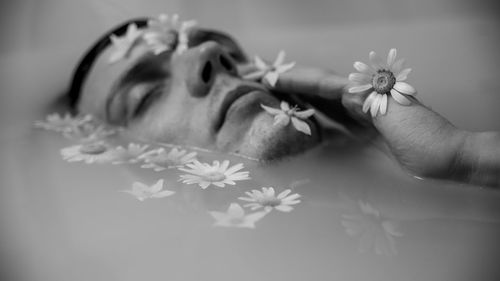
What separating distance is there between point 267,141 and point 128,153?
1.55 feet

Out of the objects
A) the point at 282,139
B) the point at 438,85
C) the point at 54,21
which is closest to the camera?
the point at 282,139

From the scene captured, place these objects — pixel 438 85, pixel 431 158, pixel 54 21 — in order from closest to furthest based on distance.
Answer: pixel 431 158, pixel 438 85, pixel 54 21

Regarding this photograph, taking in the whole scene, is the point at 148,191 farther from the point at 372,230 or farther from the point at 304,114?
the point at 372,230

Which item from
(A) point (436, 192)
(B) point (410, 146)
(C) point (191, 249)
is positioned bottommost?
(C) point (191, 249)

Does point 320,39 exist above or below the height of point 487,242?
above

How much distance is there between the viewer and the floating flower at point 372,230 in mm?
1229

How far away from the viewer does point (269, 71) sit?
1.76 meters

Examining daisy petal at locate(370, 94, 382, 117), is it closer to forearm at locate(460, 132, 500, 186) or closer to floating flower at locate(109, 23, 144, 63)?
forearm at locate(460, 132, 500, 186)

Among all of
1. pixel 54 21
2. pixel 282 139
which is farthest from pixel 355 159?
pixel 54 21

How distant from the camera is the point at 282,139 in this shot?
162 cm

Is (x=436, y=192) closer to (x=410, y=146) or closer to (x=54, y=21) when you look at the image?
(x=410, y=146)

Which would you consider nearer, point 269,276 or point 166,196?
point 269,276

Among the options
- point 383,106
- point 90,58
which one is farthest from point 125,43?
point 383,106

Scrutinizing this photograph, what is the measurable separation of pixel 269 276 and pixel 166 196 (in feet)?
1.54
